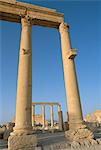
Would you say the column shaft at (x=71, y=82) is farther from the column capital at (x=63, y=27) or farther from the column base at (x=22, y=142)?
the column base at (x=22, y=142)

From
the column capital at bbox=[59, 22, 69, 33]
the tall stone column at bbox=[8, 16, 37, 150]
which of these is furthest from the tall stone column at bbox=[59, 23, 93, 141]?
the tall stone column at bbox=[8, 16, 37, 150]

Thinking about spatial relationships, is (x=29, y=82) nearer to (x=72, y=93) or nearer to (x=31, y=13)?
(x=72, y=93)

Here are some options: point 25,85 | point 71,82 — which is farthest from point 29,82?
point 71,82

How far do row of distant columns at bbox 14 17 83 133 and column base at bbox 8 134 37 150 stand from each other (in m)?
0.51

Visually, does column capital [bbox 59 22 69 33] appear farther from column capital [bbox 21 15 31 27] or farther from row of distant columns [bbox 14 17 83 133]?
column capital [bbox 21 15 31 27]

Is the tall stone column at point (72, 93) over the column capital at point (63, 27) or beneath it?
beneath

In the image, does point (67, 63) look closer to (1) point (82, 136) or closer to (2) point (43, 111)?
(1) point (82, 136)

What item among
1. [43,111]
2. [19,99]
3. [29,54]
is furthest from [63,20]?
[43,111]

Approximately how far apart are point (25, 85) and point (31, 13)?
6.58 meters

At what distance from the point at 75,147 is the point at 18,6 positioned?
11.5 metres

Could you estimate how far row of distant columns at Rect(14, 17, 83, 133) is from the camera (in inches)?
433

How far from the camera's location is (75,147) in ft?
31.8

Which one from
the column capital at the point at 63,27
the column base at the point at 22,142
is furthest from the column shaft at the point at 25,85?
the column capital at the point at 63,27

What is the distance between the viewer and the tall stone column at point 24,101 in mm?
10000
